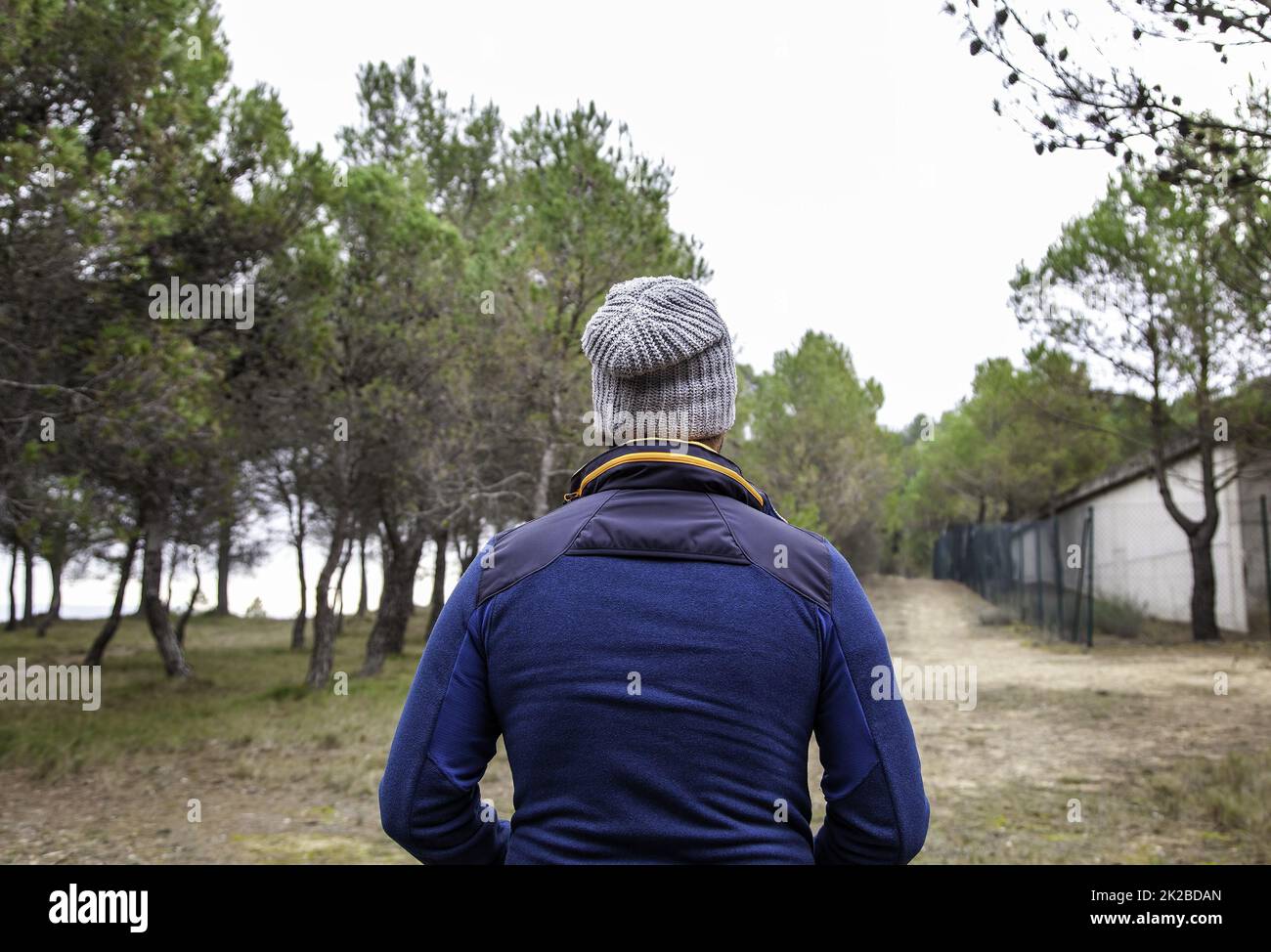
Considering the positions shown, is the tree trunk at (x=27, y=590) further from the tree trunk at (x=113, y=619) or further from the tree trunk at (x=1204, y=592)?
the tree trunk at (x=1204, y=592)

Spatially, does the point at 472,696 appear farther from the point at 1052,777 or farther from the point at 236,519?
the point at 236,519

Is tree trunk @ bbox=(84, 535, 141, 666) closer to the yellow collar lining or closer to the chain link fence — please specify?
the chain link fence

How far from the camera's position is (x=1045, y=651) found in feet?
63.7

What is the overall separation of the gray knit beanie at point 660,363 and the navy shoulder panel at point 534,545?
0.18 metres

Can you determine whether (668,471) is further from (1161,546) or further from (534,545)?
(1161,546)

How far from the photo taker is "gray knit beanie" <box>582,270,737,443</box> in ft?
5.61

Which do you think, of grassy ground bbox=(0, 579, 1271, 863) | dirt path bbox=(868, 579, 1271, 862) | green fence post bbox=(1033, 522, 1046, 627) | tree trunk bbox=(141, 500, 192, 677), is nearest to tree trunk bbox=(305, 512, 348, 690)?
grassy ground bbox=(0, 579, 1271, 863)

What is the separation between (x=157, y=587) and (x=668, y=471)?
1752 cm

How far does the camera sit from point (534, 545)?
1576 mm

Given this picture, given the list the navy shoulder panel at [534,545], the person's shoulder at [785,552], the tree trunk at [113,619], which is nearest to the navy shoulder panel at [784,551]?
the person's shoulder at [785,552]

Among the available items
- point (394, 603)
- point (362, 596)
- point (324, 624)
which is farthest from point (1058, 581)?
point (362, 596)

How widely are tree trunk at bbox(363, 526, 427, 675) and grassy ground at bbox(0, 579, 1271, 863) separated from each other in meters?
1.33

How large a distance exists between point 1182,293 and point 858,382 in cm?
1864

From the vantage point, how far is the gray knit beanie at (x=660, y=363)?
5.61ft
